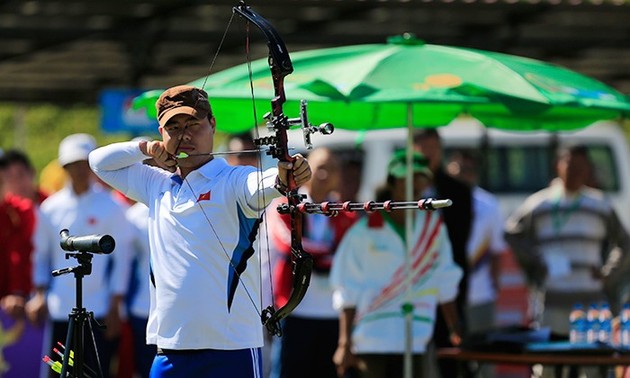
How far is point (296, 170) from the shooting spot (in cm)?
515

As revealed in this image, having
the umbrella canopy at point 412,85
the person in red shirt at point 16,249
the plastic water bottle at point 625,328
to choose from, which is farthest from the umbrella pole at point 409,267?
the person in red shirt at point 16,249

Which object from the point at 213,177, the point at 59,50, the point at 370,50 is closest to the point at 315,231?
the point at 370,50

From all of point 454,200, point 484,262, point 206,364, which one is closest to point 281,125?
point 206,364

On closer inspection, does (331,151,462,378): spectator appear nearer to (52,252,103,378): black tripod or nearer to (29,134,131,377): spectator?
(29,134,131,377): spectator

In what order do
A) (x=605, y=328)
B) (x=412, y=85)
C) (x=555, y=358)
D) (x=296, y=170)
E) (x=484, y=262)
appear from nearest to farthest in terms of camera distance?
(x=296, y=170)
(x=412, y=85)
(x=555, y=358)
(x=605, y=328)
(x=484, y=262)

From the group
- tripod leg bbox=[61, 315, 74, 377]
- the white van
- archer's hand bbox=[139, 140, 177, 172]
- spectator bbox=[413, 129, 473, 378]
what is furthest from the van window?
tripod leg bbox=[61, 315, 74, 377]

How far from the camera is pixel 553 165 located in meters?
16.9

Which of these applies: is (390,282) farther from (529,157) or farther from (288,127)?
(529,157)

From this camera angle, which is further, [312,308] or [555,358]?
[312,308]

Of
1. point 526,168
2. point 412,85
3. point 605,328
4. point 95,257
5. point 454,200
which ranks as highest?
point 526,168

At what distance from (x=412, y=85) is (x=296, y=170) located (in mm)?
2788

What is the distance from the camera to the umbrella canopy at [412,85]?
304 inches

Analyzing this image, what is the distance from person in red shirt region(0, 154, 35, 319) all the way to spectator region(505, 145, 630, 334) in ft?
11.2

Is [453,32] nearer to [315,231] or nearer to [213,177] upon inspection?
[315,231]
